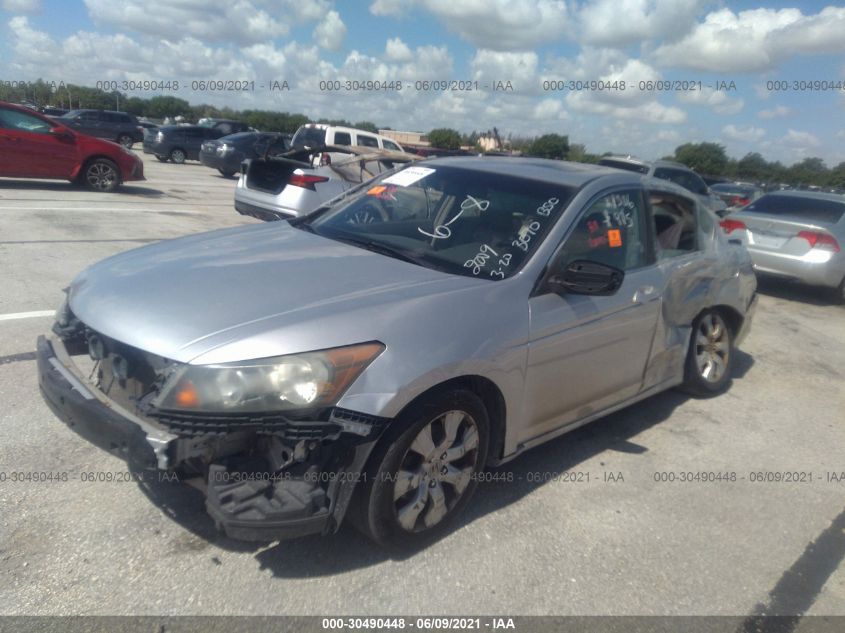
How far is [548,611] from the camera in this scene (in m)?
2.89

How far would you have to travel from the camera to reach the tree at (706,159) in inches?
1148

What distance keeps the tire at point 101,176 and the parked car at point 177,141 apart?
13.5 m

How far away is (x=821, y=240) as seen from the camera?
9.42 metres

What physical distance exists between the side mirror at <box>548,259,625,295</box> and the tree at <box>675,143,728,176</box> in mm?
27395

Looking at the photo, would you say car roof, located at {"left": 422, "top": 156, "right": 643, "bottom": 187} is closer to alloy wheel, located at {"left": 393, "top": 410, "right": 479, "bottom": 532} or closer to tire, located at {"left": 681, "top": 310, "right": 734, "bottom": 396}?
tire, located at {"left": 681, "top": 310, "right": 734, "bottom": 396}

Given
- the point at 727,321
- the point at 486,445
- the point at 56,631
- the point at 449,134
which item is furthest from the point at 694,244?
the point at 449,134

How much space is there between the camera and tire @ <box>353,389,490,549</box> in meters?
2.85

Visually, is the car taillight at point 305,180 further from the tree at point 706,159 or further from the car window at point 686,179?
the tree at point 706,159

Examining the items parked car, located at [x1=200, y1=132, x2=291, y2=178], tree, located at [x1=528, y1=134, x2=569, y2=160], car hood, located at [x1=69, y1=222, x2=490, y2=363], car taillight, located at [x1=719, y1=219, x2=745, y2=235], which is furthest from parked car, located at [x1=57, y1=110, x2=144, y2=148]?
car hood, located at [x1=69, y1=222, x2=490, y2=363]

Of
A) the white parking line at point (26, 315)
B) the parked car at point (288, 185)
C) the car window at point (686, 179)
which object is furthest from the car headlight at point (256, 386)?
the car window at point (686, 179)

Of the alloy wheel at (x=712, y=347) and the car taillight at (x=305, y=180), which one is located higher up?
the car taillight at (x=305, y=180)

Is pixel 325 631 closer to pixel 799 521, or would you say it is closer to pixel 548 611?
pixel 548 611

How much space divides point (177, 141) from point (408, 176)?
2452 centimetres

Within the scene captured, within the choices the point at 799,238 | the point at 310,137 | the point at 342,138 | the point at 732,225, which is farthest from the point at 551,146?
the point at 799,238
